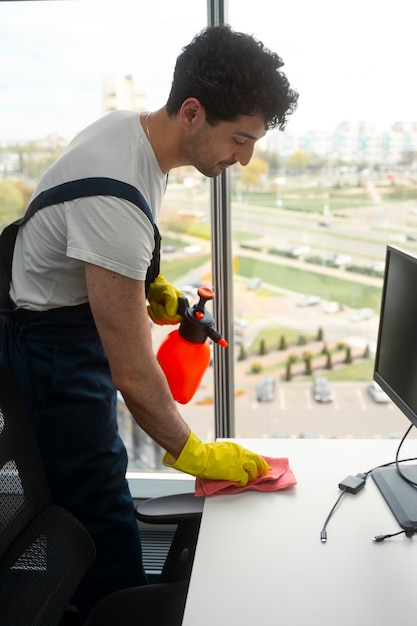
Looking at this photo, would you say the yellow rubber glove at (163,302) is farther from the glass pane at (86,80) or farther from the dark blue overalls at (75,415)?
the glass pane at (86,80)

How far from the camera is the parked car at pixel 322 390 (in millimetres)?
2260

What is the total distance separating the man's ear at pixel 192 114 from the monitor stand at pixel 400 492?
33.1 inches

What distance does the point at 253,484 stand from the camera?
1.42m

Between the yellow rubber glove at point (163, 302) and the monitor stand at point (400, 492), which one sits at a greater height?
the yellow rubber glove at point (163, 302)

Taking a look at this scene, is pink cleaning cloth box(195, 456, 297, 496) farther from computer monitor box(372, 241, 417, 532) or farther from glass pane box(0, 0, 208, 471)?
glass pane box(0, 0, 208, 471)

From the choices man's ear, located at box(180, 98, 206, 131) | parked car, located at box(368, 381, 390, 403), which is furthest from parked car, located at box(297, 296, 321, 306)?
man's ear, located at box(180, 98, 206, 131)

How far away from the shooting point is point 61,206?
132cm

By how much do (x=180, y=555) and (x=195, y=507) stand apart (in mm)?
108

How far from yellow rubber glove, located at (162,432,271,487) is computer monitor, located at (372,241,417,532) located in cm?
29

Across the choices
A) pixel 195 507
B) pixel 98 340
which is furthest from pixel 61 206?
pixel 195 507

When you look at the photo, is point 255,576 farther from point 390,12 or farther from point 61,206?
point 390,12

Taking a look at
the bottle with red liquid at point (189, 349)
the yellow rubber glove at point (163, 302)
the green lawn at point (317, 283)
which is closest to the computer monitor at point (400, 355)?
the bottle with red liquid at point (189, 349)

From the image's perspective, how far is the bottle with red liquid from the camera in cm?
150

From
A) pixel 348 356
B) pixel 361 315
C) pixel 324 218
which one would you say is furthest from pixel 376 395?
pixel 324 218
